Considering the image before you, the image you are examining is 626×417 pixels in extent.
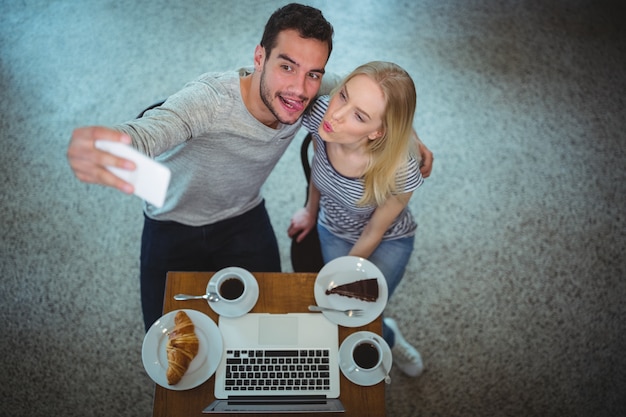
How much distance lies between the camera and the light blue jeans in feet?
5.37

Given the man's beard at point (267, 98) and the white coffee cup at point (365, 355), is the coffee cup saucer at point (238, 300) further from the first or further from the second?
the man's beard at point (267, 98)

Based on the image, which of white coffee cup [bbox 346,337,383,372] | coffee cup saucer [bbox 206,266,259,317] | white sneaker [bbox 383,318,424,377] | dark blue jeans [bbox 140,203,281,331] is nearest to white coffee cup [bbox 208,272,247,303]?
coffee cup saucer [bbox 206,266,259,317]

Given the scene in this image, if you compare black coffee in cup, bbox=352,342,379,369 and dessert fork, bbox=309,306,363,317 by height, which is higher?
dessert fork, bbox=309,306,363,317

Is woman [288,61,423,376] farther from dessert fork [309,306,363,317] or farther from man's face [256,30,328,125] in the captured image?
dessert fork [309,306,363,317]

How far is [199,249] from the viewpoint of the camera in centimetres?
163

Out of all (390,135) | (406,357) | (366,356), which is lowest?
(406,357)

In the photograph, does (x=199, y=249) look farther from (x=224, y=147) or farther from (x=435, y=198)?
(x=435, y=198)

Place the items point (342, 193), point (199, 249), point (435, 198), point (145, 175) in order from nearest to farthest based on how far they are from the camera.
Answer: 1. point (145, 175)
2. point (342, 193)
3. point (199, 249)
4. point (435, 198)

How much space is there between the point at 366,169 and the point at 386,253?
38 cm

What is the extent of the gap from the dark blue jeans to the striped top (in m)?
0.24

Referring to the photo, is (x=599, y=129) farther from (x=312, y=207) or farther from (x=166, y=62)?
(x=166, y=62)

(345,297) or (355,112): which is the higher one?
(355,112)

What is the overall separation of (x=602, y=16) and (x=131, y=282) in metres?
3.10

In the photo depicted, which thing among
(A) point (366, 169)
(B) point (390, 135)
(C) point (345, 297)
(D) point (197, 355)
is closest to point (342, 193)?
(A) point (366, 169)
